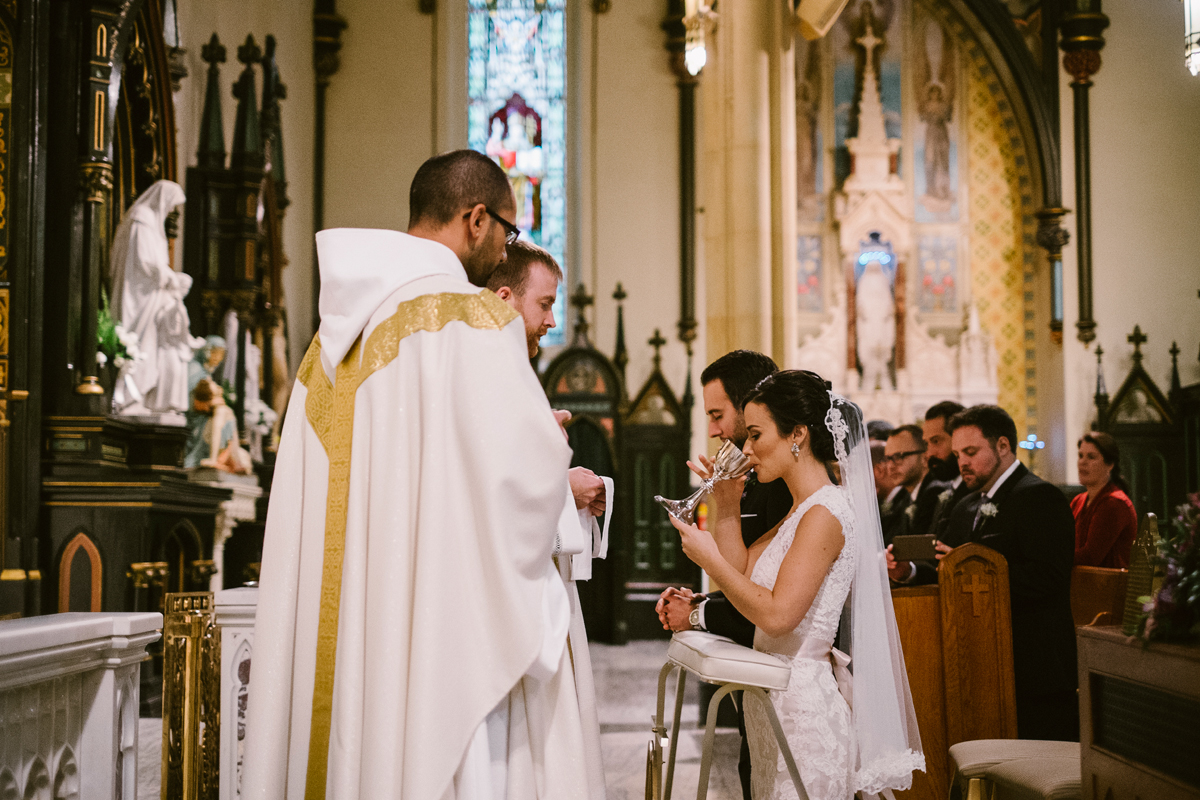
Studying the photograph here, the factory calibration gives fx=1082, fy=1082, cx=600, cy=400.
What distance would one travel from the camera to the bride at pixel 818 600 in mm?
2760

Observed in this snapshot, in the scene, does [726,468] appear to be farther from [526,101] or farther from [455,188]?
[526,101]

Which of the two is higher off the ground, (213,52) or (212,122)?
→ (213,52)

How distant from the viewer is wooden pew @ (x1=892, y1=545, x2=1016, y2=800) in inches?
161

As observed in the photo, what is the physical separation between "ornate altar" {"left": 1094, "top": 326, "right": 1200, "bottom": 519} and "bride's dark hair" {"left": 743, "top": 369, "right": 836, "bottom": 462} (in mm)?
10234

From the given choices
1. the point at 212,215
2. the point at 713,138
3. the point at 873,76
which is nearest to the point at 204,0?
the point at 212,215

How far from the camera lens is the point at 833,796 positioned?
2781mm

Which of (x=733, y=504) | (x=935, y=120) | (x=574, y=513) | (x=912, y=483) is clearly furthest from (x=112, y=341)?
→ (x=935, y=120)

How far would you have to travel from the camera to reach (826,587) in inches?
113

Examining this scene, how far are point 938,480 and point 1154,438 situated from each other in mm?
7217

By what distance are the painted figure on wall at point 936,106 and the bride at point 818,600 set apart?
10.6m

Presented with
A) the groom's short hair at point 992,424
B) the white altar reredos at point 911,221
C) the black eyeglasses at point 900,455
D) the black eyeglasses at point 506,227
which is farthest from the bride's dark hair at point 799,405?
the white altar reredos at point 911,221

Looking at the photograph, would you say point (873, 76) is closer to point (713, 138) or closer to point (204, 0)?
point (713, 138)

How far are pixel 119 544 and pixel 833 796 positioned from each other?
498cm

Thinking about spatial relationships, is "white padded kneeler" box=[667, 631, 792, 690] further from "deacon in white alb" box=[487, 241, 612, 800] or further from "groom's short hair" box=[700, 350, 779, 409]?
"groom's short hair" box=[700, 350, 779, 409]
